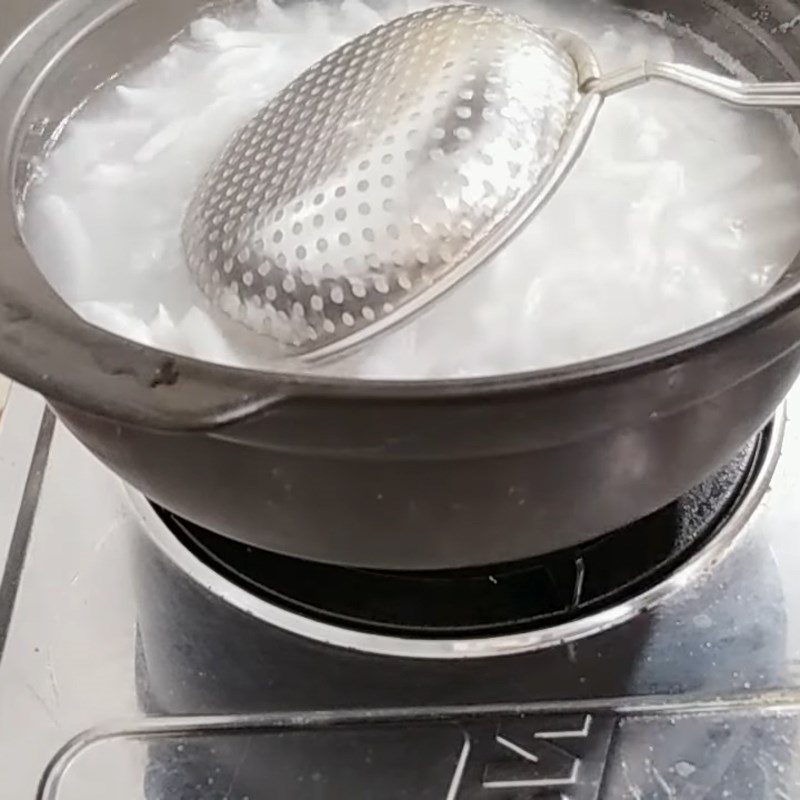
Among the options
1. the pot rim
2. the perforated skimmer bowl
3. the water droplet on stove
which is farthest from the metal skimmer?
the water droplet on stove

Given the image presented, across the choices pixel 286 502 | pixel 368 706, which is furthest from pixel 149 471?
pixel 368 706

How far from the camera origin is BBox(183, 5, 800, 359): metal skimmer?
0.55 metres

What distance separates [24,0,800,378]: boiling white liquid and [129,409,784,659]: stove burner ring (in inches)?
5.0

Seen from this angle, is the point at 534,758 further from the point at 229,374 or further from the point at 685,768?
the point at 229,374

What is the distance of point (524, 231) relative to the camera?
60 cm

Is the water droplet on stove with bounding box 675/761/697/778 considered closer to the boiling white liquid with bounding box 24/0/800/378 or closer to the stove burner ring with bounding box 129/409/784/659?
the stove burner ring with bounding box 129/409/784/659

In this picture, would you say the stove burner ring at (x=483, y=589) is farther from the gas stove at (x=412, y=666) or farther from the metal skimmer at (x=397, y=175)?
the metal skimmer at (x=397, y=175)

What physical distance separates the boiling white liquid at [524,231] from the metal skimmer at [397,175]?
21 millimetres

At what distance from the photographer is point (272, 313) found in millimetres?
560

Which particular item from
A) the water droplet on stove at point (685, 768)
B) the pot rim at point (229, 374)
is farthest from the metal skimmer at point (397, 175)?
the water droplet on stove at point (685, 768)

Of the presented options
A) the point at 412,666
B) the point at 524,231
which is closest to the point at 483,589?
the point at 412,666

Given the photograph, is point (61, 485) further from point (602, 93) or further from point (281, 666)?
point (602, 93)

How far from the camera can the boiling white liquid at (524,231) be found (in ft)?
1.85

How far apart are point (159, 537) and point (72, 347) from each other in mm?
250
